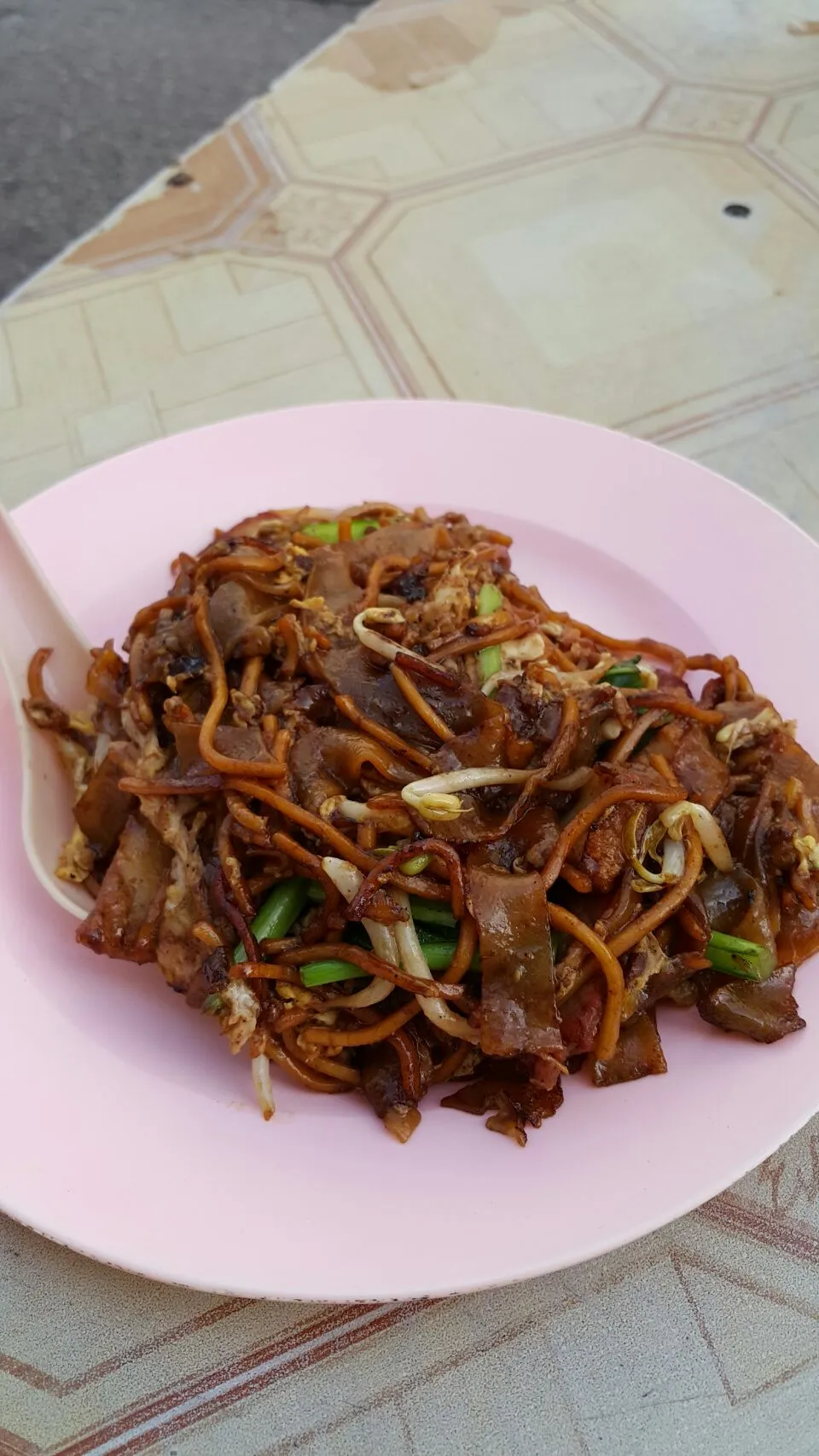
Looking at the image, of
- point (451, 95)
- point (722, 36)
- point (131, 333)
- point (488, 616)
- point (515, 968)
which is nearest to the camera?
point (515, 968)

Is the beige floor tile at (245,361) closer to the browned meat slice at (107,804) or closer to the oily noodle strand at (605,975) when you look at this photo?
the browned meat slice at (107,804)

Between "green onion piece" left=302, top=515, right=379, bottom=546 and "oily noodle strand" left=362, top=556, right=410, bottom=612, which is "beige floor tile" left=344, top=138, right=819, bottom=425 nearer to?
"green onion piece" left=302, top=515, right=379, bottom=546

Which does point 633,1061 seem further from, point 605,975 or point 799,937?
point 799,937

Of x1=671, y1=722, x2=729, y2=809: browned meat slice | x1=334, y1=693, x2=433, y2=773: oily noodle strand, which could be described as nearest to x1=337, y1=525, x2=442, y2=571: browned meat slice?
x1=334, y1=693, x2=433, y2=773: oily noodle strand

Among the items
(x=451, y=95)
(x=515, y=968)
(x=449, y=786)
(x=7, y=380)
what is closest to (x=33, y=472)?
(x=7, y=380)

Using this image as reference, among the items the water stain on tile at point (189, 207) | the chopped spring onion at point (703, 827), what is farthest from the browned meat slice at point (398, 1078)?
the water stain on tile at point (189, 207)

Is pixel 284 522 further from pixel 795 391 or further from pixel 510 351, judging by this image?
pixel 795 391
